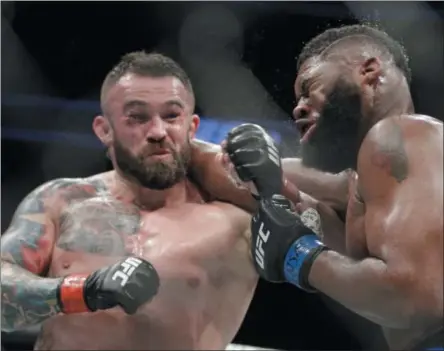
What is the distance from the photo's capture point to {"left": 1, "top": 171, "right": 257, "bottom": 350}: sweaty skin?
42.0 inches

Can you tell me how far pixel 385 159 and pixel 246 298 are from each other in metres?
0.35

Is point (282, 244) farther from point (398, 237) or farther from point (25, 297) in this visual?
point (25, 297)

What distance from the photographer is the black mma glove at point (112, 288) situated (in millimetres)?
1019

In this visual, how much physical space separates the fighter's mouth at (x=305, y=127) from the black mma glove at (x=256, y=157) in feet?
0.16

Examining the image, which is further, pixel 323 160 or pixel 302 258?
pixel 323 160

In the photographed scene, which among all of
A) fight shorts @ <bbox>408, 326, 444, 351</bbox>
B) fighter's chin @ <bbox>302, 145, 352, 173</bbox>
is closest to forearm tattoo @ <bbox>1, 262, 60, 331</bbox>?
fighter's chin @ <bbox>302, 145, 352, 173</bbox>

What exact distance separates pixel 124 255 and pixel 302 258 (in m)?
0.29

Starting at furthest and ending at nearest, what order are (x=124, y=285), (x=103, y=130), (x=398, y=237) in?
(x=103, y=130) < (x=124, y=285) < (x=398, y=237)

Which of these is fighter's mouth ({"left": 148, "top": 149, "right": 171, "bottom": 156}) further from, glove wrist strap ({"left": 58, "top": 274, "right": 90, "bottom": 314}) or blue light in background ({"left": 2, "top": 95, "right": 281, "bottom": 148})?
glove wrist strap ({"left": 58, "top": 274, "right": 90, "bottom": 314})

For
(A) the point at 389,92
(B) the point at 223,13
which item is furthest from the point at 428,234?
(B) the point at 223,13

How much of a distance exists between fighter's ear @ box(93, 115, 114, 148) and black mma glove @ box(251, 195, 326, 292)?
0.27 metres

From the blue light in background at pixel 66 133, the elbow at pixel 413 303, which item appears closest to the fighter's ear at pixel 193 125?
the blue light in background at pixel 66 133

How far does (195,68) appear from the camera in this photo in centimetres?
111

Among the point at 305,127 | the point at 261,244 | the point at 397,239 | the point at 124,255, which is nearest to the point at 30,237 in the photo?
the point at 124,255
